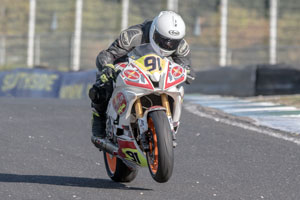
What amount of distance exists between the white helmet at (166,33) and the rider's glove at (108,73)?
395mm

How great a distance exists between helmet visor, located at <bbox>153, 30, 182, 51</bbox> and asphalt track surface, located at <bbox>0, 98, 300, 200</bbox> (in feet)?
3.82

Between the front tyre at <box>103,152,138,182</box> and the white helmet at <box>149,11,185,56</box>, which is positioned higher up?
the white helmet at <box>149,11,185,56</box>

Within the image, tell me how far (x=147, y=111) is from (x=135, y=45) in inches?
43.0

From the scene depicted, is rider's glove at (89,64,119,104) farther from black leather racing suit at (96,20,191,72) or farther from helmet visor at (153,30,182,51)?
helmet visor at (153,30,182,51)

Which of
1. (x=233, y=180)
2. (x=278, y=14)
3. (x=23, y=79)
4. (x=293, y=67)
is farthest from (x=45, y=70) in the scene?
(x=233, y=180)

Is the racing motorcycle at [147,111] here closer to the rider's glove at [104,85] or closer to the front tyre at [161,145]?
the front tyre at [161,145]

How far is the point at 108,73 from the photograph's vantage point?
20.7 feet

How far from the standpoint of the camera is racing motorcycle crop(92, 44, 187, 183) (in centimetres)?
559

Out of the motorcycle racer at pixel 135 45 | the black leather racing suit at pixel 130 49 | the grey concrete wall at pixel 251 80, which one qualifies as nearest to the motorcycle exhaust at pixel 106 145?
the motorcycle racer at pixel 135 45

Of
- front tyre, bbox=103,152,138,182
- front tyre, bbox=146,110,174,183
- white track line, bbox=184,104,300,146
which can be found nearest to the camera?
front tyre, bbox=146,110,174,183

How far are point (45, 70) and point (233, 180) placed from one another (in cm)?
1131

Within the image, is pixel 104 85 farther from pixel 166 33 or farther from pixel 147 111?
pixel 147 111

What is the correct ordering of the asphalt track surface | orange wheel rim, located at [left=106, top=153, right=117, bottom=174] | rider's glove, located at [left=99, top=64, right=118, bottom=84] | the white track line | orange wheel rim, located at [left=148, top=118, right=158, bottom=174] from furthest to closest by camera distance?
1. the white track line
2. orange wheel rim, located at [left=106, top=153, right=117, bottom=174]
3. rider's glove, located at [left=99, top=64, right=118, bottom=84]
4. the asphalt track surface
5. orange wheel rim, located at [left=148, top=118, right=158, bottom=174]

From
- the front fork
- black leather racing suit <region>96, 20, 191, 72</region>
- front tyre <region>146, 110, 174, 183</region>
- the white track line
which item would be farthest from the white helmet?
the white track line
